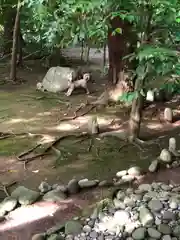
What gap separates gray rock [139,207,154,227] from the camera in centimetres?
270

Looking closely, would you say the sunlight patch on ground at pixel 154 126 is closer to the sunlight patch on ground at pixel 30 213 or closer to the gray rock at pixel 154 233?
the sunlight patch on ground at pixel 30 213

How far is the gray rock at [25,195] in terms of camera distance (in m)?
3.15

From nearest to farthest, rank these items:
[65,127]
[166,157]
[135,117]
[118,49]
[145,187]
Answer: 1. [145,187]
2. [166,157]
3. [135,117]
4. [65,127]
5. [118,49]

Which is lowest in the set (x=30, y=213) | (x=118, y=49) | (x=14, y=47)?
(x=30, y=213)

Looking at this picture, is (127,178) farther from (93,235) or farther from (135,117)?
(135,117)

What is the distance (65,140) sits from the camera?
468cm

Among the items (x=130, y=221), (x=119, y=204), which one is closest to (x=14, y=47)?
(x=119, y=204)

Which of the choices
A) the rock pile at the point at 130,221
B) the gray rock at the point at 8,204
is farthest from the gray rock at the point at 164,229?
the gray rock at the point at 8,204

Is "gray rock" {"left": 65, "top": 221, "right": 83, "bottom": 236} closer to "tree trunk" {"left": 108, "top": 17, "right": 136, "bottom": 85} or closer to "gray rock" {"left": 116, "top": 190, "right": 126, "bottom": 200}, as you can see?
"gray rock" {"left": 116, "top": 190, "right": 126, "bottom": 200}

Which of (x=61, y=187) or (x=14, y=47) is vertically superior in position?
(x=14, y=47)

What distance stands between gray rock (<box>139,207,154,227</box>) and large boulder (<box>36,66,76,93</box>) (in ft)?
15.4

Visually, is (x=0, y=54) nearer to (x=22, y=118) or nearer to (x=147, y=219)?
(x=22, y=118)

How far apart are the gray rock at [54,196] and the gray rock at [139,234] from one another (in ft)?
2.80

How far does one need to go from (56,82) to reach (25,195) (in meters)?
4.35
